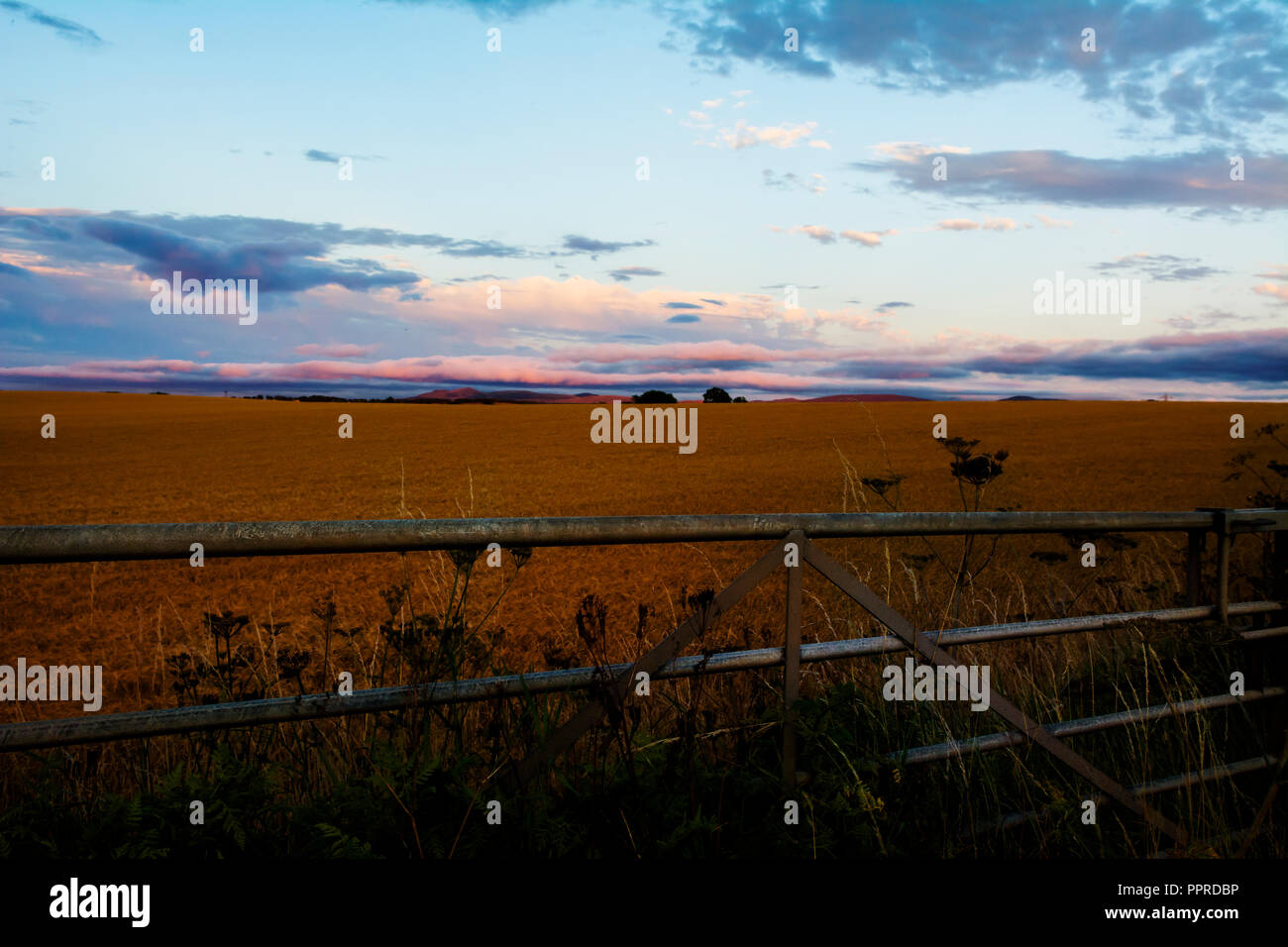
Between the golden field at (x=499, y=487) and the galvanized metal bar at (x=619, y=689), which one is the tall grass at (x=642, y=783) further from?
the golden field at (x=499, y=487)

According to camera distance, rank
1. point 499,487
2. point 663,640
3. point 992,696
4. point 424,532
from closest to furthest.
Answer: point 424,532, point 663,640, point 992,696, point 499,487

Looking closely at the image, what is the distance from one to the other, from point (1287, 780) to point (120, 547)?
11.5 feet

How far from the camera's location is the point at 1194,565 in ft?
10.4

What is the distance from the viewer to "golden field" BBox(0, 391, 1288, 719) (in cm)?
817

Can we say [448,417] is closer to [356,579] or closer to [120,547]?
[356,579]

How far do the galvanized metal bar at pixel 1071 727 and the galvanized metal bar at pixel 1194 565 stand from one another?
1.22 feet

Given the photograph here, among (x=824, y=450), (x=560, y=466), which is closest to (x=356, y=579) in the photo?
(x=560, y=466)

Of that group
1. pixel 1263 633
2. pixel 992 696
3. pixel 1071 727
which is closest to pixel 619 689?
pixel 992 696

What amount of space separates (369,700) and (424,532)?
432mm

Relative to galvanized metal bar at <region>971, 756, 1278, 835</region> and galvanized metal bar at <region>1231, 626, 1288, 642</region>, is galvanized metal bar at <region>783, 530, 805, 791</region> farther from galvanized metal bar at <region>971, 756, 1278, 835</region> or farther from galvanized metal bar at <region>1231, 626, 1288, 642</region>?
galvanized metal bar at <region>1231, 626, 1288, 642</region>

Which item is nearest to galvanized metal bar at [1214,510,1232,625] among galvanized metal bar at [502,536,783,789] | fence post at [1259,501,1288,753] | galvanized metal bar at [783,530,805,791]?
fence post at [1259,501,1288,753]

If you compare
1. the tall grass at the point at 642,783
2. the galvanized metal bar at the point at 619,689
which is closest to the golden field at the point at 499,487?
the tall grass at the point at 642,783

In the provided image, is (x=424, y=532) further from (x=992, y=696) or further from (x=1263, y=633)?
(x=1263, y=633)

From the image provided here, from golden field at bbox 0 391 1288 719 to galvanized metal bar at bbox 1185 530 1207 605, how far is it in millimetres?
1480
